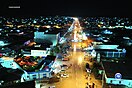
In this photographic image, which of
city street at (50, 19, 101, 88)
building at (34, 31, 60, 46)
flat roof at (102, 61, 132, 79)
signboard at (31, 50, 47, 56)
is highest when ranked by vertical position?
building at (34, 31, 60, 46)

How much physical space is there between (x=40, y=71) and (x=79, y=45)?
56.7ft

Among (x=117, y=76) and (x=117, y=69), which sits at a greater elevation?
(x=117, y=69)

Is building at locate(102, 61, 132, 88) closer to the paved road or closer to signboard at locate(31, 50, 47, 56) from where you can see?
the paved road

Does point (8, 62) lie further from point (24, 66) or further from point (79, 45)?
point (79, 45)

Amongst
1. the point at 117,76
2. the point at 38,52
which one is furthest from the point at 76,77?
the point at 38,52

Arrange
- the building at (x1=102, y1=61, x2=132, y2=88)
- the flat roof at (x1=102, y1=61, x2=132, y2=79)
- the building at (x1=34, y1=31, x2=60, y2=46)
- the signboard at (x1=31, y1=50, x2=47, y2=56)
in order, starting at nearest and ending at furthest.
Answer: the building at (x1=102, y1=61, x2=132, y2=88) < the flat roof at (x1=102, y1=61, x2=132, y2=79) < the signboard at (x1=31, y1=50, x2=47, y2=56) < the building at (x1=34, y1=31, x2=60, y2=46)

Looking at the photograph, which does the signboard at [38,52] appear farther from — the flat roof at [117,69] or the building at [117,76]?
the building at [117,76]

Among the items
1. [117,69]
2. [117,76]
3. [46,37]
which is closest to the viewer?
[117,76]

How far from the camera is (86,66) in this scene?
23.4 meters

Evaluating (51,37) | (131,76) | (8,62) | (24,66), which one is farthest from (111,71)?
(51,37)

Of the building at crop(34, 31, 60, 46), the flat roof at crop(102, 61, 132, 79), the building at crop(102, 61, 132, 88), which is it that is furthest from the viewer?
the building at crop(34, 31, 60, 46)

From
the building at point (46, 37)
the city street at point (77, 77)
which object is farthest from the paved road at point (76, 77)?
the building at point (46, 37)

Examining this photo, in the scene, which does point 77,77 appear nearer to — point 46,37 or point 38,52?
point 38,52


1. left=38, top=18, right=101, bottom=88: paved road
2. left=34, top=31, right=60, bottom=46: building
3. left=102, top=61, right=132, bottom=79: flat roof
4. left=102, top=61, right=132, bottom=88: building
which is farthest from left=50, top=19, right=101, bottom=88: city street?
left=34, top=31, right=60, bottom=46: building
